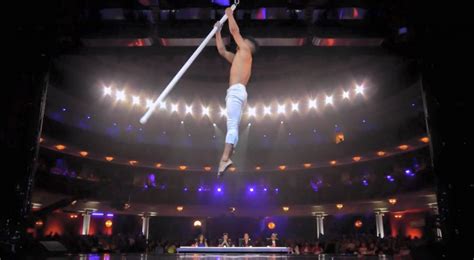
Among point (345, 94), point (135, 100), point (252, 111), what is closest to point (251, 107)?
point (252, 111)

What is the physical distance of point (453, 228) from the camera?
782cm

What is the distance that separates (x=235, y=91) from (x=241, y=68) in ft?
1.46

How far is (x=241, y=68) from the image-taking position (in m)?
5.78

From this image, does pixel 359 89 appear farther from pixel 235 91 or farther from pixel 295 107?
pixel 235 91

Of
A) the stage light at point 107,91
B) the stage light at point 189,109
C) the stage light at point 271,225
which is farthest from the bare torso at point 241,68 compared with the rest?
the stage light at point 271,225

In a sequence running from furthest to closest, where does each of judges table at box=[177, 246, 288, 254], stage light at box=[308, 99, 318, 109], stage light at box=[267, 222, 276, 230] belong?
stage light at box=[267, 222, 276, 230], stage light at box=[308, 99, 318, 109], judges table at box=[177, 246, 288, 254]

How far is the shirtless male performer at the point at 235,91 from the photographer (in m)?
5.52

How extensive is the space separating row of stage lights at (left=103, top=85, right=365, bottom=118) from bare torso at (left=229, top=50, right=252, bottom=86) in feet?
68.8

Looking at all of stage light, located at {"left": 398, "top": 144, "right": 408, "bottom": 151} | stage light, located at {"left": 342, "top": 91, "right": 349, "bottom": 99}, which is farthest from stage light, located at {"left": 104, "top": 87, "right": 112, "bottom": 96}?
stage light, located at {"left": 398, "top": 144, "right": 408, "bottom": 151}

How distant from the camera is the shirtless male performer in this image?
5.52 metres

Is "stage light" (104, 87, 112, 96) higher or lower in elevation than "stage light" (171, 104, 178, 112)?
lower

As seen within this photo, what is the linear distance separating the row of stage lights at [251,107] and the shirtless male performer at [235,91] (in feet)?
68.5

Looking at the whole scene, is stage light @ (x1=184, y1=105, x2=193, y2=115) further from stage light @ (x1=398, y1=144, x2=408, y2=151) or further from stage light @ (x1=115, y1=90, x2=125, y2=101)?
stage light @ (x1=398, y1=144, x2=408, y2=151)

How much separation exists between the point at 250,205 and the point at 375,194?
9503 millimetres
